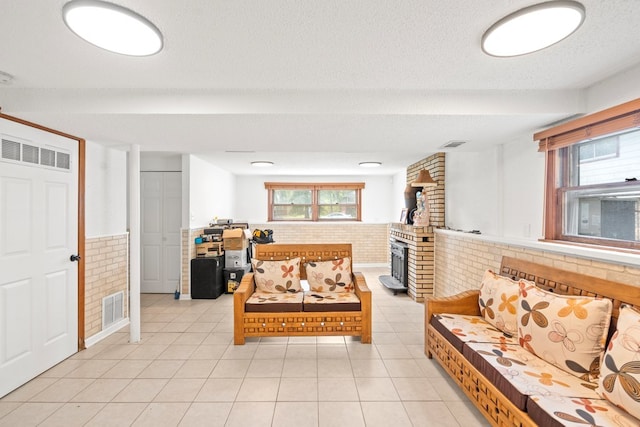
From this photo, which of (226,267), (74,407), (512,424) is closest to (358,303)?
(512,424)

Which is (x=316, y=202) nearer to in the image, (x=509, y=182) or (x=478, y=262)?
(x=478, y=262)

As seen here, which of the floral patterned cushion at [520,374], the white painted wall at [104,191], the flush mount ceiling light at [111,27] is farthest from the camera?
the white painted wall at [104,191]

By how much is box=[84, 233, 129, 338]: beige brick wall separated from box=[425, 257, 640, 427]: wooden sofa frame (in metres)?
3.65

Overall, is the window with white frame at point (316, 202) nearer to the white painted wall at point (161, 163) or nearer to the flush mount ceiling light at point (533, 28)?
the white painted wall at point (161, 163)

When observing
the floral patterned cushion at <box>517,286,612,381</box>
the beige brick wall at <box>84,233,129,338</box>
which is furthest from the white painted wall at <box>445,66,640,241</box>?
the beige brick wall at <box>84,233,129,338</box>

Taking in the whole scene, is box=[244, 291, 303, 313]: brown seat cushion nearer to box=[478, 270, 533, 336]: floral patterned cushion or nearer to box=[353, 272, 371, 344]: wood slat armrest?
box=[353, 272, 371, 344]: wood slat armrest

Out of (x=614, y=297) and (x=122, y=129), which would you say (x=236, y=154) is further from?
(x=614, y=297)

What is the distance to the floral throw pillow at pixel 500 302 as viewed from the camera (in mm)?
2408

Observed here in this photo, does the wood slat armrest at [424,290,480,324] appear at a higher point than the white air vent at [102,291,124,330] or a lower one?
higher

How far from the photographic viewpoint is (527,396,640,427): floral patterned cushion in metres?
1.40

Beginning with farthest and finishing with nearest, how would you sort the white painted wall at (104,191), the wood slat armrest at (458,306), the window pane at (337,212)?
the window pane at (337,212), the white painted wall at (104,191), the wood slat armrest at (458,306)

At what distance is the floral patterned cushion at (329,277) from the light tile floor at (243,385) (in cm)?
58

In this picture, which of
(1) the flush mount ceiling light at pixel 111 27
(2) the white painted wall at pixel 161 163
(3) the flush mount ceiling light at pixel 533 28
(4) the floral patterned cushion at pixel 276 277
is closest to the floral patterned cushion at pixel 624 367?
(3) the flush mount ceiling light at pixel 533 28

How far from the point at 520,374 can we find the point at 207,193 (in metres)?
5.46
